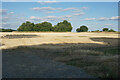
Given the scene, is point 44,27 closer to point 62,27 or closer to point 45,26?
point 45,26

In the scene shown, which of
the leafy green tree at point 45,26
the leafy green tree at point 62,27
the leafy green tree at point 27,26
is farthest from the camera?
the leafy green tree at point 27,26

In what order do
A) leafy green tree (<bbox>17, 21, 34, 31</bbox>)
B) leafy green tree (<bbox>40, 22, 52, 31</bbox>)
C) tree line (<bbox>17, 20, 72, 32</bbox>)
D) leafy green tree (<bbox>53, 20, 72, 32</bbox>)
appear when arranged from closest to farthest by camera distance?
leafy green tree (<bbox>53, 20, 72, 32</bbox>)
tree line (<bbox>17, 20, 72, 32</bbox>)
leafy green tree (<bbox>40, 22, 52, 31</bbox>)
leafy green tree (<bbox>17, 21, 34, 31</bbox>)

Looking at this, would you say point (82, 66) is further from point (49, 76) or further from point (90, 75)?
point (49, 76)

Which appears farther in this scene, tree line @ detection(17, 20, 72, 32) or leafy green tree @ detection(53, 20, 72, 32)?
tree line @ detection(17, 20, 72, 32)

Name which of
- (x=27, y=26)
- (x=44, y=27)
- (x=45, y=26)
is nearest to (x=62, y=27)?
(x=45, y=26)

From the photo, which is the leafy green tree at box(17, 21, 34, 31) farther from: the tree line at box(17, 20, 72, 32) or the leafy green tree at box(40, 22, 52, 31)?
the leafy green tree at box(40, 22, 52, 31)

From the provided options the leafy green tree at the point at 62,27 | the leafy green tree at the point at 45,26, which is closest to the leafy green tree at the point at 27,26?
the leafy green tree at the point at 45,26

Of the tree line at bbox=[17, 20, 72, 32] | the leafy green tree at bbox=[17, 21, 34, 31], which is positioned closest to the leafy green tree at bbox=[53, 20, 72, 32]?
the tree line at bbox=[17, 20, 72, 32]

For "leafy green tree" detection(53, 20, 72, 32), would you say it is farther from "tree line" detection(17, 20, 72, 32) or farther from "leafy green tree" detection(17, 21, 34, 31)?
"leafy green tree" detection(17, 21, 34, 31)

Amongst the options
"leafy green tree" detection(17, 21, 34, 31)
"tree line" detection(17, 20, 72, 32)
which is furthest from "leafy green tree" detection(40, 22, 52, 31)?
"leafy green tree" detection(17, 21, 34, 31)

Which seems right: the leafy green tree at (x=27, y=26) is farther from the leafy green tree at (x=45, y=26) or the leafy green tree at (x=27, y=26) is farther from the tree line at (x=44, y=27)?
the leafy green tree at (x=45, y=26)

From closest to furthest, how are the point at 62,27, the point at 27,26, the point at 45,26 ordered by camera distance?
the point at 62,27, the point at 27,26, the point at 45,26

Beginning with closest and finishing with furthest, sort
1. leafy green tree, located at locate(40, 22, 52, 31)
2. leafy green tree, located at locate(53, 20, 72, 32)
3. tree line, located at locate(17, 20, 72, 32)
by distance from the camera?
leafy green tree, located at locate(53, 20, 72, 32)
tree line, located at locate(17, 20, 72, 32)
leafy green tree, located at locate(40, 22, 52, 31)

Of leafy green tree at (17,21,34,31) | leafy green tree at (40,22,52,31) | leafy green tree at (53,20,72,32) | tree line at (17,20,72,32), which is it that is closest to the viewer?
leafy green tree at (53,20,72,32)
